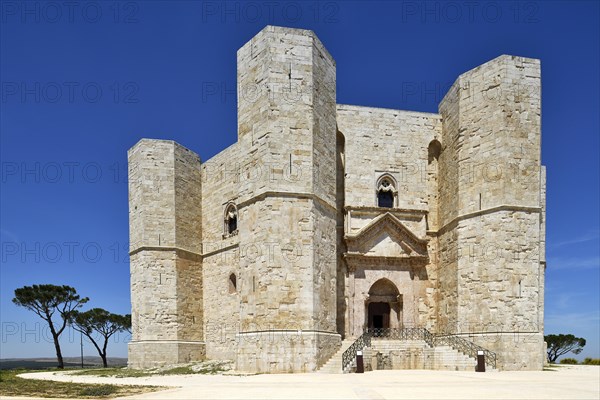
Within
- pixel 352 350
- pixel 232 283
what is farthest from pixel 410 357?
pixel 232 283

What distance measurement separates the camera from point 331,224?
58.4 ft

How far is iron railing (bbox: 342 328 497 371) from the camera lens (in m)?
15.7

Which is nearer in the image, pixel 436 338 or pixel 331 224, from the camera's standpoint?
pixel 331 224

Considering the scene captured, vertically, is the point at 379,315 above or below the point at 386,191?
below

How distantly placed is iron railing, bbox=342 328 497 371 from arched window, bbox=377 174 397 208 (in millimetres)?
5401

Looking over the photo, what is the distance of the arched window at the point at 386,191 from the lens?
68.8 feet

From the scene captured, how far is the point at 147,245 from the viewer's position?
850 inches

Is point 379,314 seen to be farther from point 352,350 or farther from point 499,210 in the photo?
point 499,210

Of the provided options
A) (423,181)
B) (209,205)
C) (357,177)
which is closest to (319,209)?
(357,177)

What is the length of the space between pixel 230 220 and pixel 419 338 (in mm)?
9721

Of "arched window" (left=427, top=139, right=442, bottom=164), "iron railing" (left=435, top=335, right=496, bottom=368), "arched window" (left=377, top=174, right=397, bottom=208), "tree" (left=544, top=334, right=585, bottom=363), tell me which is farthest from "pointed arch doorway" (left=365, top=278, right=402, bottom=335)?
"tree" (left=544, top=334, right=585, bottom=363)

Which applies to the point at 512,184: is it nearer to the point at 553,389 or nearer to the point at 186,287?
the point at 553,389

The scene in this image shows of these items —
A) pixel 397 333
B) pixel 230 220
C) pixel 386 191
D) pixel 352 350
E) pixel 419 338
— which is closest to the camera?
pixel 352 350

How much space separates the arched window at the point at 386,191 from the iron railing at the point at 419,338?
17.7ft
